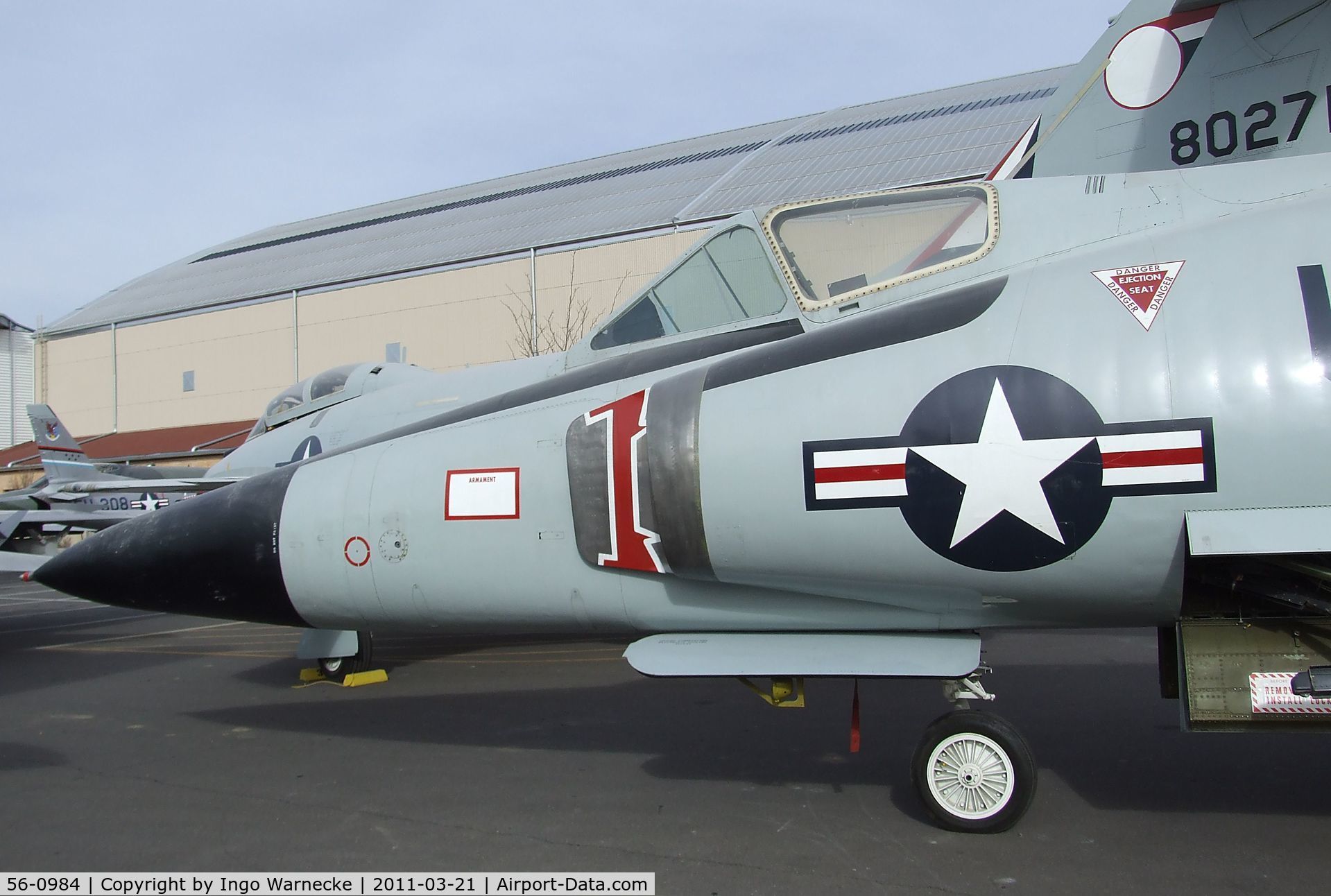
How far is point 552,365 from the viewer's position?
22.2 ft

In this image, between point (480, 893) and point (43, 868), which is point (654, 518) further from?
point (43, 868)

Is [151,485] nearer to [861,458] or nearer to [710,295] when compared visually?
[710,295]

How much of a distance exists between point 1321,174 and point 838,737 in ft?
14.1

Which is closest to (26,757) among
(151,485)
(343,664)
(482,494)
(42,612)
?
(343,664)

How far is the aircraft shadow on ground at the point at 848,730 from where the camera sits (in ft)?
17.8

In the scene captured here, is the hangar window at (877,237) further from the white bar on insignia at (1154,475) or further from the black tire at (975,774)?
the black tire at (975,774)

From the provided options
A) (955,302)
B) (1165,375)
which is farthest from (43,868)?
(1165,375)

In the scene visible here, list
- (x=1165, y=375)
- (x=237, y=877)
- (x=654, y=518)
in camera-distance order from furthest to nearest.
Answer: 1. (x=654, y=518)
2. (x=237, y=877)
3. (x=1165, y=375)

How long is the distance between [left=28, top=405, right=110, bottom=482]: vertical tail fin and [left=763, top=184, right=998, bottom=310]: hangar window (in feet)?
73.7

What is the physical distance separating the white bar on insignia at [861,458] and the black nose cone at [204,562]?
3.03m

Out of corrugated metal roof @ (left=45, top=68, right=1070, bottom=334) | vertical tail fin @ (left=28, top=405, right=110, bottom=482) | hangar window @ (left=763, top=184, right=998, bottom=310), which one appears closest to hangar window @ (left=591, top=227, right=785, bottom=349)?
hangar window @ (left=763, top=184, right=998, bottom=310)

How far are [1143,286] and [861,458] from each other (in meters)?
1.48

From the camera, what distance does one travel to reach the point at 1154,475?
4.06 m

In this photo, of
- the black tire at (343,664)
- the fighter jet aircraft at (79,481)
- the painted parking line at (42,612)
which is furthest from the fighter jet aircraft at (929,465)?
the fighter jet aircraft at (79,481)
